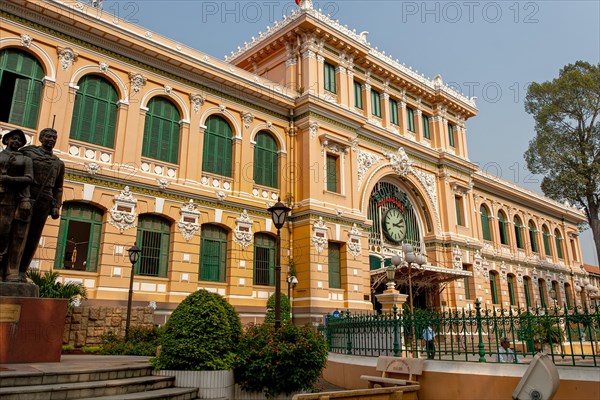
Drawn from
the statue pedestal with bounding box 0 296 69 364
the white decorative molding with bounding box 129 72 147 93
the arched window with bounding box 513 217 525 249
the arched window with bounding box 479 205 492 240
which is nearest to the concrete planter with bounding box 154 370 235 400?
the statue pedestal with bounding box 0 296 69 364

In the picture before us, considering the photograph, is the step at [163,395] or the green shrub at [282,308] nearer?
the step at [163,395]

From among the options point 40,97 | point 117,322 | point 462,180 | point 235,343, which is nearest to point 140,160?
point 40,97

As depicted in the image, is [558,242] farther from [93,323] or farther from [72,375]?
[72,375]

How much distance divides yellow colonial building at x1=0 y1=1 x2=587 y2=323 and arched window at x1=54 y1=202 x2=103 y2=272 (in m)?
0.05

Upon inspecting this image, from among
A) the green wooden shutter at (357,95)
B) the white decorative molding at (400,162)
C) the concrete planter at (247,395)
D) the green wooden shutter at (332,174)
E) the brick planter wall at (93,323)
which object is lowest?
the concrete planter at (247,395)

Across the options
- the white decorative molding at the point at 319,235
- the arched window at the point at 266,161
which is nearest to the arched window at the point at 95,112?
the arched window at the point at 266,161

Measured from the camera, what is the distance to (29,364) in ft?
26.7

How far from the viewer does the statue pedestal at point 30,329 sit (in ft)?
26.5

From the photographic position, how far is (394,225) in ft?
88.4

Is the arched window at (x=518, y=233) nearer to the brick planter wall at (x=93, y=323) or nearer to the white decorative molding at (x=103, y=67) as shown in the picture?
the brick planter wall at (x=93, y=323)

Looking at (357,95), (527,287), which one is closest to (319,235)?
(357,95)

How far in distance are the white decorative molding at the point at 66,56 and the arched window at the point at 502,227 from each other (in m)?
32.9

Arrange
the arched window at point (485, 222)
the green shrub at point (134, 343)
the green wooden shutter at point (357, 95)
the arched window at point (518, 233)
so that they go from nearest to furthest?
1. the green shrub at point (134, 343)
2. the green wooden shutter at point (357, 95)
3. the arched window at point (485, 222)
4. the arched window at point (518, 233)

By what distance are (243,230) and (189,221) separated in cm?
264
